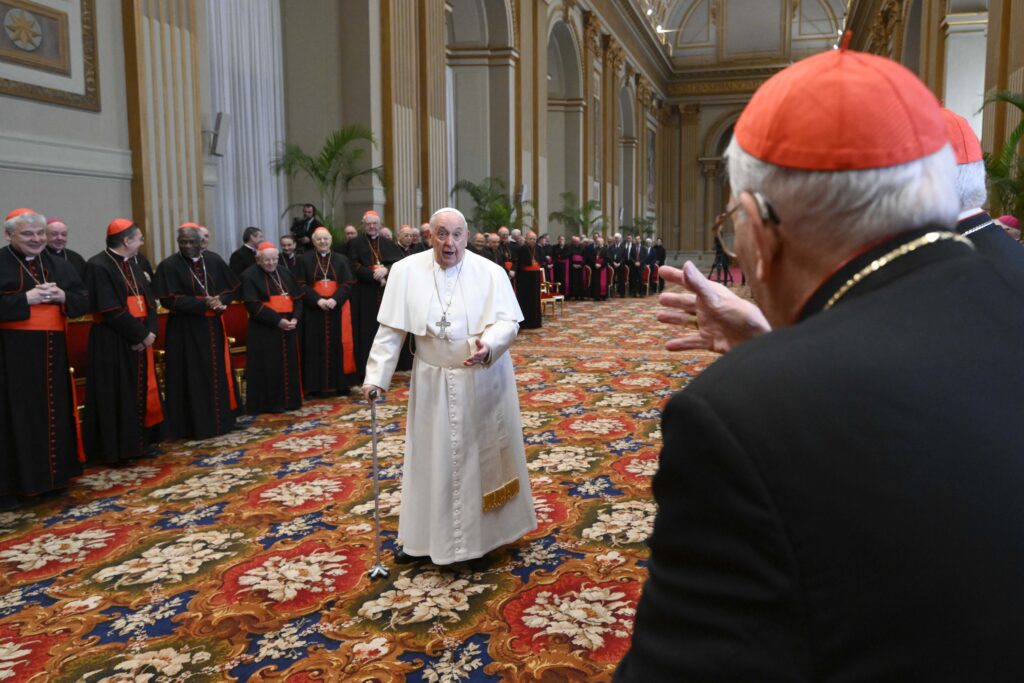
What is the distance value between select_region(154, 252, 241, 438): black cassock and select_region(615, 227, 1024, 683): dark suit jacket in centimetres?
607

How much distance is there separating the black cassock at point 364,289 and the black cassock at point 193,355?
2.28 metres

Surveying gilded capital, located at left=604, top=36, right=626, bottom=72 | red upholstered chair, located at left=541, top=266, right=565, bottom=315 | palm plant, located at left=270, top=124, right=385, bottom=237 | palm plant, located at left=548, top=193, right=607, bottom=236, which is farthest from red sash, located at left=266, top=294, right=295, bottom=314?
gilded capital, located at left=604, top=36, right=626, bottom=72

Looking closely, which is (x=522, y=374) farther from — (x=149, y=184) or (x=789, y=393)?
(x=789, y=393)

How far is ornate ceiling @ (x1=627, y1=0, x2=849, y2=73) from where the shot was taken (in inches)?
1293

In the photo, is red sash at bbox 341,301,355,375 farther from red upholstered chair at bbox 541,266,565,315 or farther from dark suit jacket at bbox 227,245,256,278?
red upholstered chair at bbox 541,266,565,315

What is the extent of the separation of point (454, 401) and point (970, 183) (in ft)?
7.41

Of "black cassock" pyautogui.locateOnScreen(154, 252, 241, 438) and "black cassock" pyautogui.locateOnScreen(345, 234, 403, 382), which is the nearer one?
"black cassock" pyautogui.locateOnScreen(154, 252, 241, 438)

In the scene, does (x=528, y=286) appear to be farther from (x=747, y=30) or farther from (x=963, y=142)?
(x=747, y=30)

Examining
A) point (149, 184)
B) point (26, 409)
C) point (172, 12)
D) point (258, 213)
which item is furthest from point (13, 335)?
point (258, 213)

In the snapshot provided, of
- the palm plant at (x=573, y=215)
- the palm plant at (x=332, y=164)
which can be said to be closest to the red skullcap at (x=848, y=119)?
the palm plant at (x=332, y=164)

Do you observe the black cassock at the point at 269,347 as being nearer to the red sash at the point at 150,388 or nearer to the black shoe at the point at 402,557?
the red sash at the point at 150,388

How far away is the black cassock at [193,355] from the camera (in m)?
6.36

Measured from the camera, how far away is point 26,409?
4.91 meters

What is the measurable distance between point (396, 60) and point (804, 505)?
1134 cm
